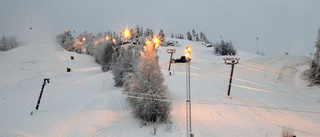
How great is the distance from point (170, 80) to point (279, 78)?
44.9ft

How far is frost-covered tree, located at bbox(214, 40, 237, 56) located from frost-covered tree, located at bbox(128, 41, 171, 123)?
178ft

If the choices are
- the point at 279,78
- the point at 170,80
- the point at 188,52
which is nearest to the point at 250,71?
the point at 279,78

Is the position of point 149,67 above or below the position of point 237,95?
above

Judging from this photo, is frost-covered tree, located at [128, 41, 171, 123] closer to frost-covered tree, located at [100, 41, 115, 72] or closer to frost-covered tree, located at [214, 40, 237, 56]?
frost-covered tree, located at [100, 41, 115, 72]


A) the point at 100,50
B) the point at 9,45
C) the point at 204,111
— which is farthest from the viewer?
the point at 9,45

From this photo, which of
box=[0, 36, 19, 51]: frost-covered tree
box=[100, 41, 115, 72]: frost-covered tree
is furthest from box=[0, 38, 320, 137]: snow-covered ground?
box=[0, 36, 19, 51]: frost-covered tree

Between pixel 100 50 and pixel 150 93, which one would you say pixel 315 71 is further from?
pixel 100 50

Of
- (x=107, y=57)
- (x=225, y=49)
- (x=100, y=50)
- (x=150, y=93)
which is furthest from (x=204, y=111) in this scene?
(x=225, y=49)

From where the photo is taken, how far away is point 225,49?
62.9m

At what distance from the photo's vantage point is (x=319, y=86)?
18.2 metres

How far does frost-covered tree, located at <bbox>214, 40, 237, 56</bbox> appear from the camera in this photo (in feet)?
204

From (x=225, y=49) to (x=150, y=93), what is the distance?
185ft

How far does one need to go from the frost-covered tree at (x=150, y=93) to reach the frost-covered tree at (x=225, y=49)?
178ft

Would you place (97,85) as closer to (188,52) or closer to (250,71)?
(188,52)
